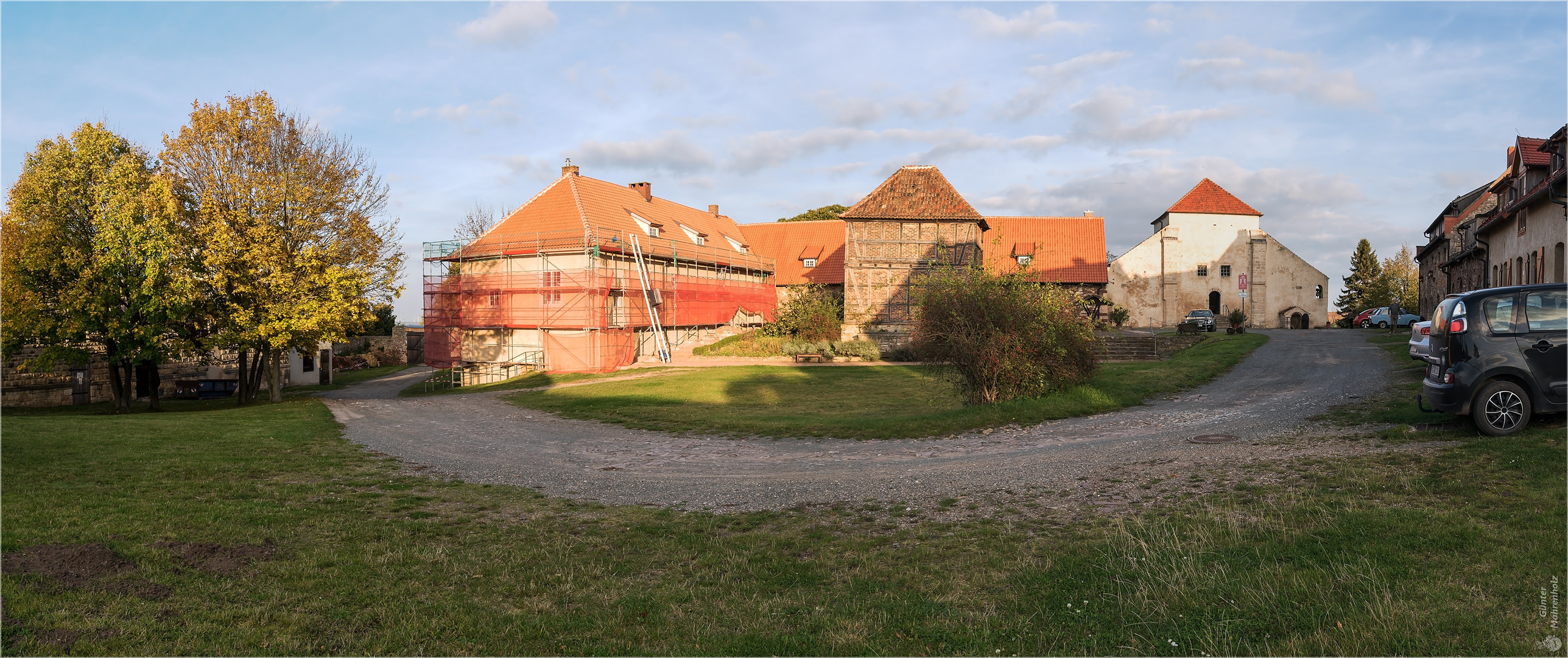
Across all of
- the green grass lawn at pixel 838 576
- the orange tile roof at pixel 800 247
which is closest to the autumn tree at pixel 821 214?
the orange tile roof at pixel 800 247

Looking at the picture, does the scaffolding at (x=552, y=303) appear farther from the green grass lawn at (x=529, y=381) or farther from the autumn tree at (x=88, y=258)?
the autumn tree at (x=88, y=258)

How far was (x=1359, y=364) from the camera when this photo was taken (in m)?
21.5

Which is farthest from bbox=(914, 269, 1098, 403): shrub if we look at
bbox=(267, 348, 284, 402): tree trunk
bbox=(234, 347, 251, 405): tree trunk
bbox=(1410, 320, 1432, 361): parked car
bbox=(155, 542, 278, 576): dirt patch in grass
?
bbox=(234, 347, 251, 405): tree trunk

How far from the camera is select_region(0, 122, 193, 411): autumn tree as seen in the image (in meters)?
20.9

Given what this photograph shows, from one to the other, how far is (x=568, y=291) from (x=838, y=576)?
3178cm

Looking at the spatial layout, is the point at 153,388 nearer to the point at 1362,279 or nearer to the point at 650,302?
the point at 650,302

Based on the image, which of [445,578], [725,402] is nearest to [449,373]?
[725,402]

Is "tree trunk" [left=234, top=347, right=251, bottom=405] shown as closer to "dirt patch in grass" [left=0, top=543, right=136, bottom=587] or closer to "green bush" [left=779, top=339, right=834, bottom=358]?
"green bush" [left=779, top=339, right=834, bottom=358]

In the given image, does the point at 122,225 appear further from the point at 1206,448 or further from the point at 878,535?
the point at 1206,448

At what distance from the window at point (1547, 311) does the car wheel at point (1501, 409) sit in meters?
0.73

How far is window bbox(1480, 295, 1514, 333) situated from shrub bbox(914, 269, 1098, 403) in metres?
8.96

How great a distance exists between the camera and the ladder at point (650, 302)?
3722 cm

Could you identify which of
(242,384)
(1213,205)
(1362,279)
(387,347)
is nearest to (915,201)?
(1213,205)

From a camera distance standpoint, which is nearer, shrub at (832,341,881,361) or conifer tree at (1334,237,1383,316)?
shrub at (832,341,881,361)
